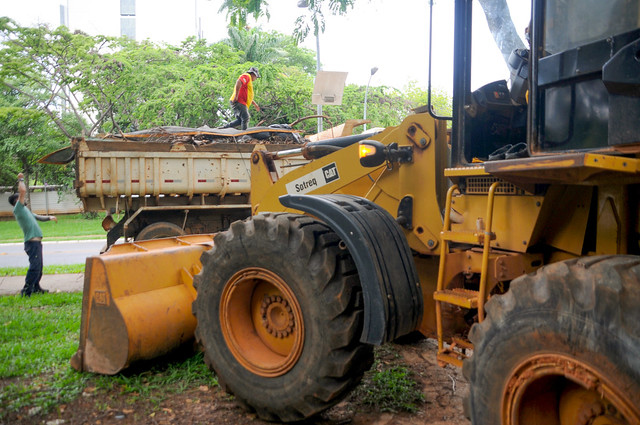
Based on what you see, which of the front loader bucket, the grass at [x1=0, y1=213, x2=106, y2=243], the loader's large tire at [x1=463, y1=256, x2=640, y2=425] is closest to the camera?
the loader's large tire at [x1=463, y1=256, x2=640, y2=425]

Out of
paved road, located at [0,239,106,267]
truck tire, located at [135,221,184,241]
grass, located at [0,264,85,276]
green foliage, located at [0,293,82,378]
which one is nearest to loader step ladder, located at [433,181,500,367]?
green foliage, located at [0,293,82,378]

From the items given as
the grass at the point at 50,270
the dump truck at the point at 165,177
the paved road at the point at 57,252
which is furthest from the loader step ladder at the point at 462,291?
the paved road at the point at 57,252

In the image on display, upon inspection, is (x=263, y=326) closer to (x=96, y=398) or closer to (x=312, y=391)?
(x=312, y=391)

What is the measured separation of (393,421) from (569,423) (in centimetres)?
155

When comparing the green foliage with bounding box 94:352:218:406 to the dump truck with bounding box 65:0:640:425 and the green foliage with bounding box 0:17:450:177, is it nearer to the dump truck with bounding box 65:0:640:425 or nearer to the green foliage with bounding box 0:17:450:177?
the dump truck with bounding box 65:0:640:425

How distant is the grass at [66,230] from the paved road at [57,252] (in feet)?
6.00

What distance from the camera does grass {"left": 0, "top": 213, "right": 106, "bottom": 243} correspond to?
65.9 feet

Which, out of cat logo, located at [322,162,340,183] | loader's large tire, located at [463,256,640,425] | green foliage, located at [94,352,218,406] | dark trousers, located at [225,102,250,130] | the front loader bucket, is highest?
dark trousers, located at [225,102,250,130]

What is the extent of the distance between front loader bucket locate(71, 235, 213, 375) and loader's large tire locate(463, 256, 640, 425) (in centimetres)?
275

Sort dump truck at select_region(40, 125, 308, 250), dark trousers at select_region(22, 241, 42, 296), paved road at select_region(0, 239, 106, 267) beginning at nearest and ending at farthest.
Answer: dark trousers at select_region(22, 241, 42, 296) < dump truck at select_region(40, 125, 308, 250) < paved road at select_region(0, 239, 106, 267)

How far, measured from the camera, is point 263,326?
3748mm

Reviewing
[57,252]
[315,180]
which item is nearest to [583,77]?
[315,180]

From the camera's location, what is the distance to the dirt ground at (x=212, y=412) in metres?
3.59

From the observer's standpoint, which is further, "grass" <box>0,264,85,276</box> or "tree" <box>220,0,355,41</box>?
"grass" <box>0,264,85,276</box>
